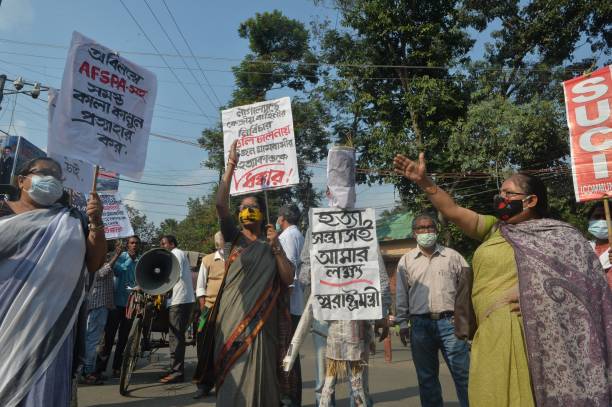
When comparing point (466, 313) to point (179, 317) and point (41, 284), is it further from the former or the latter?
point (179, 317)

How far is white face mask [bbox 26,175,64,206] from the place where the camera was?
285cm

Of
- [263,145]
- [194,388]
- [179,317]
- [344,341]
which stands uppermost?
[263,145]

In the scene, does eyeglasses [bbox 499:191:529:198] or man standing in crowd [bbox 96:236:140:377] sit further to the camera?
man standing in crowd [bbox 96:236:140:377]

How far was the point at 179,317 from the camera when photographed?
7.02m

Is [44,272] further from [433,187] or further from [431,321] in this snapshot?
[431,321]

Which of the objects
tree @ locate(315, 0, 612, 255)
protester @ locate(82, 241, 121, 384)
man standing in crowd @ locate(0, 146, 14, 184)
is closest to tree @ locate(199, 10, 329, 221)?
tree @ locate(315, 0, 612, 255)

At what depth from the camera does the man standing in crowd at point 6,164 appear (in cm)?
1140

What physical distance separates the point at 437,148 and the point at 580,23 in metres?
6.51

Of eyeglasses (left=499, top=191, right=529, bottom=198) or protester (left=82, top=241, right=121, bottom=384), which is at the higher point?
eyeglasses (left=499, top=191, right=529, bottom=198)

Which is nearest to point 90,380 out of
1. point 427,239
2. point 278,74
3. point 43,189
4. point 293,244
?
point 293,244

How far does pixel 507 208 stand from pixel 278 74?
75.2ft

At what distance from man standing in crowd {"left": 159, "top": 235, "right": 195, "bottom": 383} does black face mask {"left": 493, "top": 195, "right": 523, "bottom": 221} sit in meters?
4.80

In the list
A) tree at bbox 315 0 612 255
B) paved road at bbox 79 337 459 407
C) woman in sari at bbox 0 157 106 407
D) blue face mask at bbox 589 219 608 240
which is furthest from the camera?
tree at bbox 315 0 612 255

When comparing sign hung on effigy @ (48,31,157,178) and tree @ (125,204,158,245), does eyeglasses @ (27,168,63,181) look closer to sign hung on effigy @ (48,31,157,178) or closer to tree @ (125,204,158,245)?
sign hung on effigy @ (48,31,157,178)
